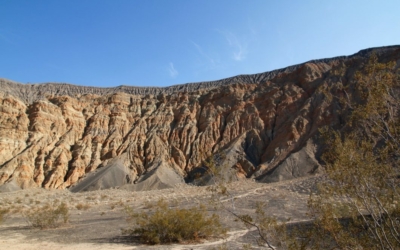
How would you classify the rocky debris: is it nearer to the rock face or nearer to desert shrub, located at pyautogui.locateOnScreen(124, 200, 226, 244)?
the rock face

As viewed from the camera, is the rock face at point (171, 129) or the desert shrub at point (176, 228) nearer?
the desert shrub at point (176, 228)

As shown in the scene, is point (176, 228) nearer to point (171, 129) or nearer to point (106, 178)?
point (106, 178)

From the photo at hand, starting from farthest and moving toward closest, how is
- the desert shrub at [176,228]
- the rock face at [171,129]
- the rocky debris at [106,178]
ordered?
the rock face at [171,129] < the rocky debris at [106,178] < the desert shrub at [176,228]

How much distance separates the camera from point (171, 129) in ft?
201

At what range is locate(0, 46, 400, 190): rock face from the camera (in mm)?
47219

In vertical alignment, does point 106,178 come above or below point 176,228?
below

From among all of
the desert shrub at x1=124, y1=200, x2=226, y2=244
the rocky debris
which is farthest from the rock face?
the desert shrub at x1=124, y1=200, x2=226, y2=244

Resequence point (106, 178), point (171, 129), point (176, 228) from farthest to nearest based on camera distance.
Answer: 1. point (171, 129)
2. point (106, 178)
3. point (176, 228)

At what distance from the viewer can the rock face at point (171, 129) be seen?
47219mm

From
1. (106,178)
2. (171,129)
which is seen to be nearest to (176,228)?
(106,178)

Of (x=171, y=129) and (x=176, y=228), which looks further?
(x=171, y=129)

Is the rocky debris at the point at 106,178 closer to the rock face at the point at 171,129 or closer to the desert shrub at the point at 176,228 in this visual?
the rock face at the point at 171,129

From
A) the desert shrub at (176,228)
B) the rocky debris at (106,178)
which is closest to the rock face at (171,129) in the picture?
the rocky debris at (106,178)

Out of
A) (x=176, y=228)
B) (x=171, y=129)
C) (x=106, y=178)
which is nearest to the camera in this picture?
(x=176, y=228)
